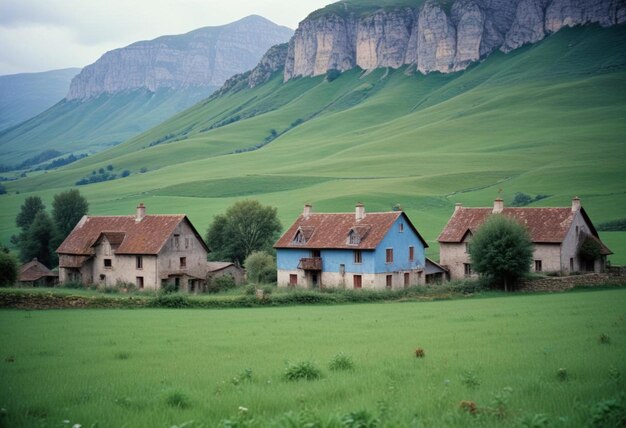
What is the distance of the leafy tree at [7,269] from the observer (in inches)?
2511

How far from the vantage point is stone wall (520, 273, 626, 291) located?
54.4 metres

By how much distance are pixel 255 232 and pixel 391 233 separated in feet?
89.0

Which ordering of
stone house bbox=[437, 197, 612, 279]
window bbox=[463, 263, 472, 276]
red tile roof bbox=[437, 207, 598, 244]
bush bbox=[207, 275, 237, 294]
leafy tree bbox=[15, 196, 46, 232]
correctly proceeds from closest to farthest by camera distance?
stone house bbox=[437, 197, 612, 279], red tile roof bbox=[437, 207, 598, 244], bush bbox=[207, 275, 237, 294], window bbox=[463, 263, 472, 276], leafy tree bbox=[15, 196, 46, 232]

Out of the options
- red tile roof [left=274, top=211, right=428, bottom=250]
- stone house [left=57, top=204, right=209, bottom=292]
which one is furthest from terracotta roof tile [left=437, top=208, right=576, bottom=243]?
stone house [left=57, top=204, right=209, bottom=292]

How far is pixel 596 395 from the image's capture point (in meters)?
14.6

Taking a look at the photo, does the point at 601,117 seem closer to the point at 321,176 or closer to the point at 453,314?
the point at 321,176

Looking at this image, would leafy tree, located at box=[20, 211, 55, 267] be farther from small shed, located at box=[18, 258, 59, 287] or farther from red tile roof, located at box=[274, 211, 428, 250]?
red tile roof, located at box=[274, 211, 428, 250]

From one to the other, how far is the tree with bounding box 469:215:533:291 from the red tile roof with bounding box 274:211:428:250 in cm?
911

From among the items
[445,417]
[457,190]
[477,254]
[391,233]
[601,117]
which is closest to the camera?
[445,417]

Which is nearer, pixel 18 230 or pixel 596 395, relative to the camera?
pixel 596 395

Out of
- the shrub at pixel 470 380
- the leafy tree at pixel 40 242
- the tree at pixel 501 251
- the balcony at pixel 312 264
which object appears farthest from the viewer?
the leafy tree at pixel 40 242

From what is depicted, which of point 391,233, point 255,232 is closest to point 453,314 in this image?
point 391,233

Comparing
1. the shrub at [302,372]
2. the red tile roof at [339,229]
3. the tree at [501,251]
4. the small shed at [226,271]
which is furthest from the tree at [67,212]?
the shrub at [302,372]

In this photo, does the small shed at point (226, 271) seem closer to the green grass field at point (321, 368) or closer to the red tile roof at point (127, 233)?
the red tile roof at point (127, 233)
